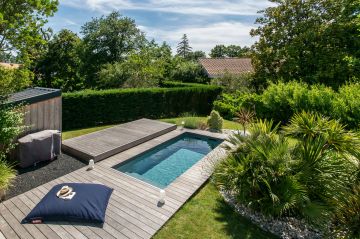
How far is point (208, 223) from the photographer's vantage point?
569 cm

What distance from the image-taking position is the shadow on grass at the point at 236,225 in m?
5.36

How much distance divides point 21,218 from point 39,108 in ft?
14.3

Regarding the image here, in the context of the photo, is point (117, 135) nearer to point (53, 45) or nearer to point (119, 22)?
point (53, 45)

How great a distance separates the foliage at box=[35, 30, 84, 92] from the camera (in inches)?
685

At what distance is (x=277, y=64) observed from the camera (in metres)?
20.8

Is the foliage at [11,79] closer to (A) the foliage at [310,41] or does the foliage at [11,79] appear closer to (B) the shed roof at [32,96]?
(B) the shed roof at [32,96]

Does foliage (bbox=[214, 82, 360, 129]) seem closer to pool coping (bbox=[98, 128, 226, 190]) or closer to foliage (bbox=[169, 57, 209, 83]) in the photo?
pool coping (bbox=[98, 128, 226, 190])

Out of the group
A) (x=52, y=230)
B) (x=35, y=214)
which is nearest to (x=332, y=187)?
(x=52, y=230)

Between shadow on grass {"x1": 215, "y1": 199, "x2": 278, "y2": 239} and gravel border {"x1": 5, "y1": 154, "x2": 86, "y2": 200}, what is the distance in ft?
17.6

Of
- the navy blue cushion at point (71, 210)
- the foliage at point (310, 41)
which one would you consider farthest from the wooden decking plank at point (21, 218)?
the foliage at point (310, 41)

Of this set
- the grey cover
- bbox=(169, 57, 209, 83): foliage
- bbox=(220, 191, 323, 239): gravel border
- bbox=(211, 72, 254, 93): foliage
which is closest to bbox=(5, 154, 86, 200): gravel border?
the grey cover

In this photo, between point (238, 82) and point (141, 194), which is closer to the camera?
point (141, 194)

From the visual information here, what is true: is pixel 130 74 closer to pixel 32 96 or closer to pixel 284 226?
pixel 32 96

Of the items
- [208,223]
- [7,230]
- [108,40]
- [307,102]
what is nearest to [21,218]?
[7,230]
